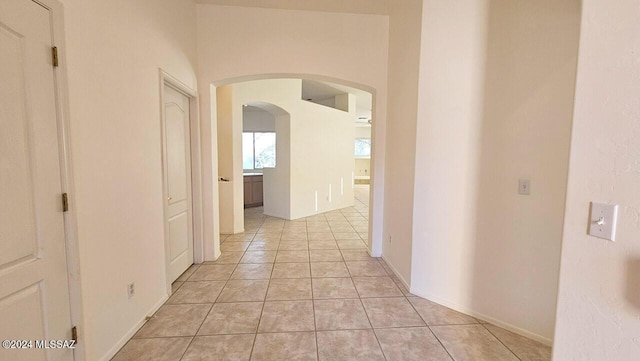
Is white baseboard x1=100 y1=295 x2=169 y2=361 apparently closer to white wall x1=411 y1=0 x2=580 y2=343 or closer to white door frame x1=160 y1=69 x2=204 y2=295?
white door frame x1=160 y1=69 x2=204 y2=295

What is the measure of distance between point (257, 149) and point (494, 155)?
23.1 feet

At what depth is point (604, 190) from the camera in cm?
92

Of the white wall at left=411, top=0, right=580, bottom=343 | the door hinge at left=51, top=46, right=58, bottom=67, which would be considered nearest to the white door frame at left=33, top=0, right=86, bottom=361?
the door hinge at left=51, top=46, right=58, bottom=67

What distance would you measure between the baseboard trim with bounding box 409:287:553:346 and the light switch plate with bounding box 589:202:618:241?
1.52 metres

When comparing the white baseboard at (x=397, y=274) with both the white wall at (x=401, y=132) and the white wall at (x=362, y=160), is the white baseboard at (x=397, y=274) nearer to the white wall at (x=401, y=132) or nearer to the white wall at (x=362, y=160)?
the white wall at (x=401, y=132)

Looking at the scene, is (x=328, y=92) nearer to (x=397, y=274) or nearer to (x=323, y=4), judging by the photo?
(x=323, y=4)

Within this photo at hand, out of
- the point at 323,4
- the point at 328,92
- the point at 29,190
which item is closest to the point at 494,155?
the point at 323,4

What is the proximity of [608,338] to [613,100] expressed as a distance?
31.7 inches

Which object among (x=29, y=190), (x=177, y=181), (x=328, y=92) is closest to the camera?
(x=29, y=190)

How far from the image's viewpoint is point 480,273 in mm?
2330

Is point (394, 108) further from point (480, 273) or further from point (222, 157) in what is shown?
point (222, 157)

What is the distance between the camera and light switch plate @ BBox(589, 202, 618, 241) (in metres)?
0.90

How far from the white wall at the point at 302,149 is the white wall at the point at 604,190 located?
443 centimetres

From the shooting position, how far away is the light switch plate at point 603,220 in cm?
90
